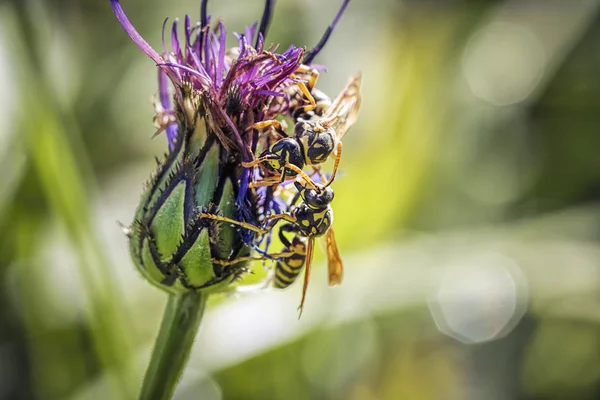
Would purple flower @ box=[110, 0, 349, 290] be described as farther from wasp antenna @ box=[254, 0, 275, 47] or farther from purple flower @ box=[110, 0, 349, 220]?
wasp antenna @ box=[254, 0, 275, 47]

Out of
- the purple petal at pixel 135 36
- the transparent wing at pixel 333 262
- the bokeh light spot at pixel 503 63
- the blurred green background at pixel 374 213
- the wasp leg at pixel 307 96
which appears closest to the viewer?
the purple petal at pixel 135 36

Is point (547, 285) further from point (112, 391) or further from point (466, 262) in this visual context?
point (112, 391)

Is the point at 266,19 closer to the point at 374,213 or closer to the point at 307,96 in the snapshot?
the point at 307,96

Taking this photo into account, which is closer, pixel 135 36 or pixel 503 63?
pixel 135 36

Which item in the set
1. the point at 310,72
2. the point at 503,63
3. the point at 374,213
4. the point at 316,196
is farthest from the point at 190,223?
the point at 503,63

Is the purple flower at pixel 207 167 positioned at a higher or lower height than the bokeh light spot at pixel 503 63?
lower

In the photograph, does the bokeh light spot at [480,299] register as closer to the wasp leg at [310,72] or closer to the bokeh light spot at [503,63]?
the bokeh light spot at [503,63]

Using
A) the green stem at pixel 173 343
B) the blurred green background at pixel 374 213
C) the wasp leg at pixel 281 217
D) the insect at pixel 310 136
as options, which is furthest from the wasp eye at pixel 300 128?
the blurred green background at pixel 374 213
